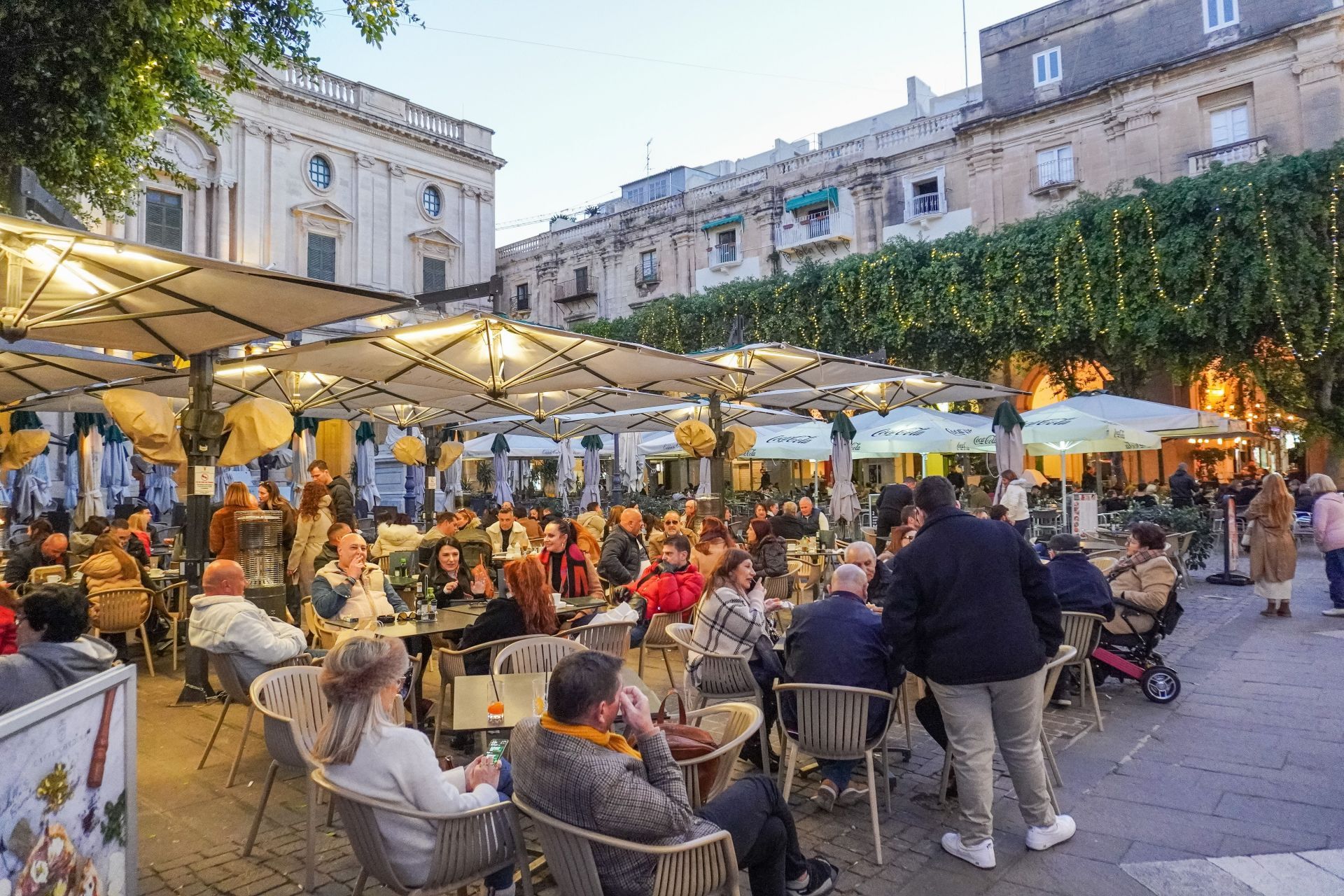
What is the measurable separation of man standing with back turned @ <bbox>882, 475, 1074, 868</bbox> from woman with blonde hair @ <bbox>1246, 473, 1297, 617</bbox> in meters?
6.88

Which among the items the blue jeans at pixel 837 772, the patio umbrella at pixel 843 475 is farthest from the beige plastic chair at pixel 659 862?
the patio umbrella at pixel 843 475

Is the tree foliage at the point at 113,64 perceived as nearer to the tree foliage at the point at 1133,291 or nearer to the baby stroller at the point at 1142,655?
the baby stroller at the point at 1142,655

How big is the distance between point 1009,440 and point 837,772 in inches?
339

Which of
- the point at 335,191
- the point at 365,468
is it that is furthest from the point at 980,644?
the point at 335,191

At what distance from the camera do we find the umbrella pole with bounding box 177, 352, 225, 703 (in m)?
6.32

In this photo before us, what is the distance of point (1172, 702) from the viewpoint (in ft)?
19.3

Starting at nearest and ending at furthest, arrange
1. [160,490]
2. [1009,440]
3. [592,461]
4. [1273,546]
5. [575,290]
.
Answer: [1273,546], [1009,440], [160,490], [592,461], [575,290]

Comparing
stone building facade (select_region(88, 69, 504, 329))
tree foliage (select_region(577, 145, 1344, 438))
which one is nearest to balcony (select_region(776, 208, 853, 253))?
tree foliage (select_region(577, 145, 1344, 438))

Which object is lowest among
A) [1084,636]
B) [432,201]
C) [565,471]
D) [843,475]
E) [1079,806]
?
[1079,806]

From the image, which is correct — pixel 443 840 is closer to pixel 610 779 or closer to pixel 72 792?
pixel 610 779

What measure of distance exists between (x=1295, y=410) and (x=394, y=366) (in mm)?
19558

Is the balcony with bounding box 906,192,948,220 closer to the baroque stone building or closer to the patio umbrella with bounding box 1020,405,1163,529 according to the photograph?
the baroque stone building

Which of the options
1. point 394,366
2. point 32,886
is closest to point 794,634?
point 32,886

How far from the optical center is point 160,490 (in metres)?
15.8
